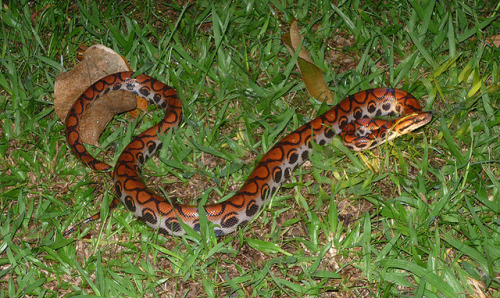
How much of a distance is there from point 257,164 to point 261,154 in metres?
0.29

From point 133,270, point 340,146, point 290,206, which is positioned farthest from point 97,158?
point 340,146

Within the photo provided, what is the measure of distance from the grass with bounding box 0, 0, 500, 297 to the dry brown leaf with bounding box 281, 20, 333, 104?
0.60ft

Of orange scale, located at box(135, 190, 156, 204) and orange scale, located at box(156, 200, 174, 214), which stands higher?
orange scale, located at box(135, 190, 156, 204)

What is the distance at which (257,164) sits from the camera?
19.3 ft

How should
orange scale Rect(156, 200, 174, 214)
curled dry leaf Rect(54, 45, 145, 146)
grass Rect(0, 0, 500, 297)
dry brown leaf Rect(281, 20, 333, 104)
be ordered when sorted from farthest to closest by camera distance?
dry brown leaf Rect(281, 20, 333, 104) < curled dry leaf Rect(54, 45, 145, 146) < orange scale Rect(156, 200, 174, 214) < grass Rect(0, 0, 500, 297)

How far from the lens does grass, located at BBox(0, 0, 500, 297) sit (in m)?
4.95

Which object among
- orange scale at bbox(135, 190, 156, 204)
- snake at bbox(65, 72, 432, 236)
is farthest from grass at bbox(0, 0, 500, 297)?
→ orange scale at bbox(135, 190, 156, 204)

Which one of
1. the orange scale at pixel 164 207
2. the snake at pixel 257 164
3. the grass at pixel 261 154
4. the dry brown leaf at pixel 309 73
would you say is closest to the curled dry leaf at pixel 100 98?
the snake at pixel 257 164


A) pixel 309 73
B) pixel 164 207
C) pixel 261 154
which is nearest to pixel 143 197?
pixel 164 207

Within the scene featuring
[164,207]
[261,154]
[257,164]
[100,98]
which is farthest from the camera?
[100,98]

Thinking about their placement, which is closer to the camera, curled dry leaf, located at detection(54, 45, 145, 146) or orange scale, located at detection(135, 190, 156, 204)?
orange scale, located at detection(135, 190, 156, 204)

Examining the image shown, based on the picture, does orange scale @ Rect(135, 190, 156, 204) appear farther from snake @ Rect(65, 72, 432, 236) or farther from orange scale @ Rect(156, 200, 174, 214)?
orange scale @ Rect(156, 200, 174, 214)

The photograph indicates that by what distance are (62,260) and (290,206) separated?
2532 mm

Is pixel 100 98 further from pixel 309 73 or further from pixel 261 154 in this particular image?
pixel 309 73
